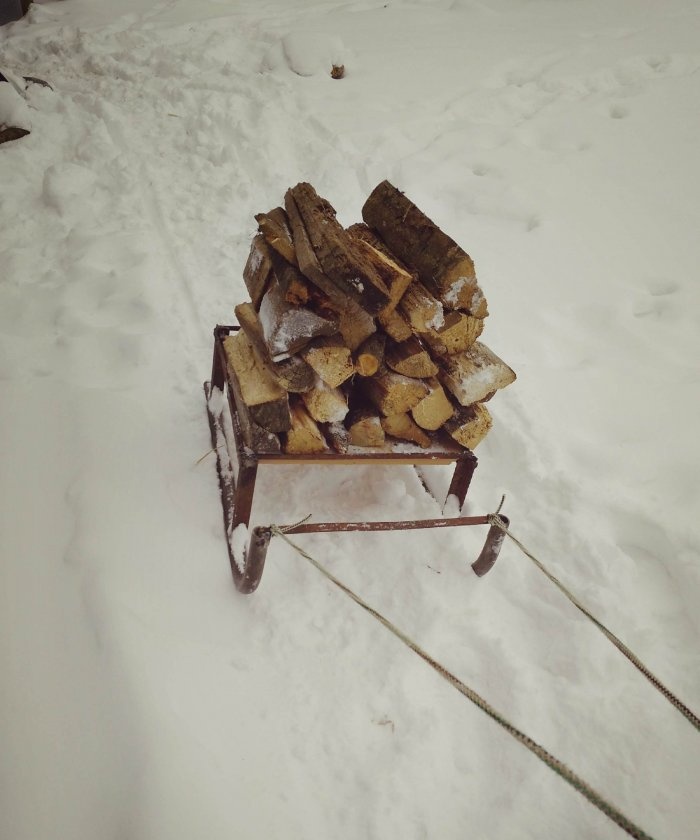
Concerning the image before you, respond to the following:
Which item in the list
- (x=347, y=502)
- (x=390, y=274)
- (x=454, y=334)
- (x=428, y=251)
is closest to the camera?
(x=390, y=274)

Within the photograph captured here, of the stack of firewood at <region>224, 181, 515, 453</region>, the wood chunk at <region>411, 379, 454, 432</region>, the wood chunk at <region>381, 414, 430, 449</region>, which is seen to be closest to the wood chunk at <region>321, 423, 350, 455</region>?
the stack of firewood at <region>224, 181, 515, 453</region>

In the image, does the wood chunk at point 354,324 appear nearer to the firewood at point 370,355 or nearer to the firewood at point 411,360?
the firewood at point 370,355

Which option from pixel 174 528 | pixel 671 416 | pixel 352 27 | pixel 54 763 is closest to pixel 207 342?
pixel 174 528

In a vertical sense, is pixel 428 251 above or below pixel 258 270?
above

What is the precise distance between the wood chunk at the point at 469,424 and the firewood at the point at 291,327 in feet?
2.36

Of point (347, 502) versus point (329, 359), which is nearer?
point (329, 359)

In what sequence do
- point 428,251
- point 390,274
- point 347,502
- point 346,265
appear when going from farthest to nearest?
point 347,502 → point 428,251 → point 390,274 → point 346,265

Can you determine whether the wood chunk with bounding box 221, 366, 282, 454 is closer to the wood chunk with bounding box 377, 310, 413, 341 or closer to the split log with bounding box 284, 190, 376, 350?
the split log with bounding box 284, 190, 376, 350

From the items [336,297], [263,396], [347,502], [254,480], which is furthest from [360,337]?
[347,502]

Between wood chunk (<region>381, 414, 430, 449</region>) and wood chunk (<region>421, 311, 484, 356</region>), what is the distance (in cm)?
34

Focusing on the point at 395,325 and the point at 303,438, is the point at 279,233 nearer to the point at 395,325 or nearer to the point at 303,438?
the point at 395,325

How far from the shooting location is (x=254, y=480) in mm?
2357

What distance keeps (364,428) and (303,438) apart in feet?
0.93

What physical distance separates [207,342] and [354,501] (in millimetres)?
1455
